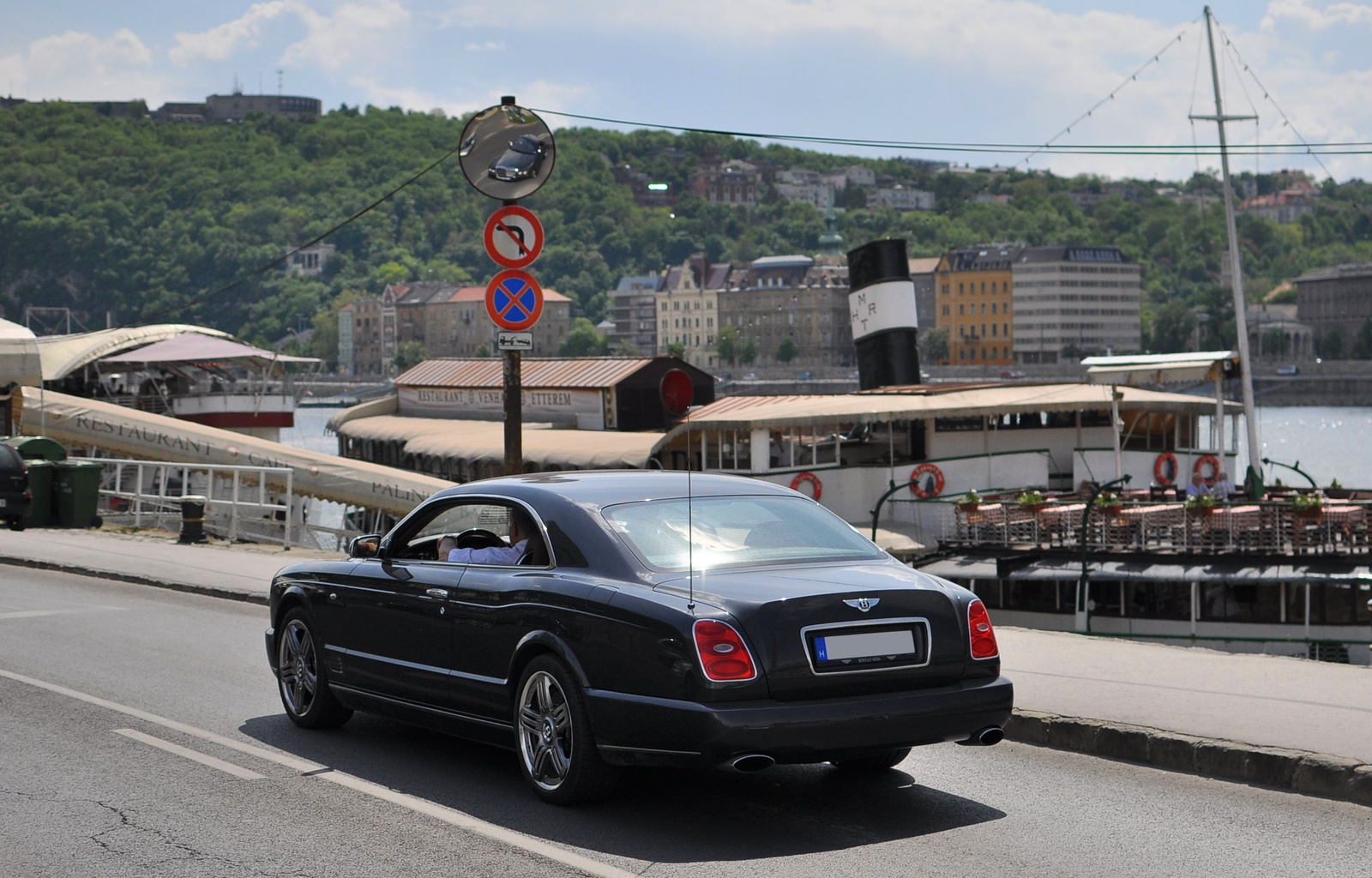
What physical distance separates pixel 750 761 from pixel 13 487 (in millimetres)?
22661

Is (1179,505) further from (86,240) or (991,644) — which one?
(86,240)

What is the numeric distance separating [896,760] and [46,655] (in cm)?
724

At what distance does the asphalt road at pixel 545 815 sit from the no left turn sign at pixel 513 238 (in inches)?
219

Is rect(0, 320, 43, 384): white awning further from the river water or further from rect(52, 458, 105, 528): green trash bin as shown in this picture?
the river water

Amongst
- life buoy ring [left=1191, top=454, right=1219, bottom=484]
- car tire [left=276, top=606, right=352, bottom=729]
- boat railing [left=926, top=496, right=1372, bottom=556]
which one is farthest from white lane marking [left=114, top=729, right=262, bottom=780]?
life buoy ring [left=1191, top=454, right=1219, bottom=484]

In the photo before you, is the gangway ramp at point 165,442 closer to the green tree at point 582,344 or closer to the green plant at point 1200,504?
the green plant at point 1200,504

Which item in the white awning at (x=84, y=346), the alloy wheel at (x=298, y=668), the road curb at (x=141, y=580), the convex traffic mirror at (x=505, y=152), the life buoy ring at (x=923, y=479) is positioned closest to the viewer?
the alloy wheel at (x=298, y=668)

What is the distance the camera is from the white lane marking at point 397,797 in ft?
20.6

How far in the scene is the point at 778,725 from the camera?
6539 mm

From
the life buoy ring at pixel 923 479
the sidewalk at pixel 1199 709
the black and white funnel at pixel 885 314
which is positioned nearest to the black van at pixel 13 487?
the life buoy ring at pixel 923 479

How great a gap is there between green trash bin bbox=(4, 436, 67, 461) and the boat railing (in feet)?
52.6

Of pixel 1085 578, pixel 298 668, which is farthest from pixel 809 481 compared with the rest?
pixel 298 668

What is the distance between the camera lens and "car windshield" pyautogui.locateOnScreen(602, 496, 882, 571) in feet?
23.9

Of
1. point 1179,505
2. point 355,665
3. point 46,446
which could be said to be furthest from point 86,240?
point 355,665
